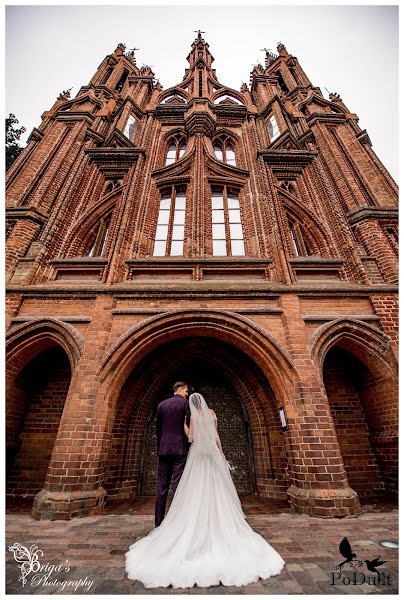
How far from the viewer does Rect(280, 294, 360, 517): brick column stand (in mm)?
4297

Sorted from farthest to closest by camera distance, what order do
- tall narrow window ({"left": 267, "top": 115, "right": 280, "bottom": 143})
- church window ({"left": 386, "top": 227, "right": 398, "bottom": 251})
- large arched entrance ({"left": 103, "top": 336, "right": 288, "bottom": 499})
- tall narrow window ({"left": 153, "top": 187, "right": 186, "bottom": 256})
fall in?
tall narrow window ({"left": 267, "top": 115, "right": 280, "bottom": 143})
tall narrow window ({"left": 153, "top": 187, "right": 186, "bottom": 256})
church window ({"left": 386, "top": 227, "right": 398, "bottom": 251})
large arched entrance ({"left": 103, "top": 336, "right": 288, "bottom": 499})

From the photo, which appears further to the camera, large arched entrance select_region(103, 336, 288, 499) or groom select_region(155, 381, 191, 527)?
large arched entrance select_region(103, 336, 288, 499)

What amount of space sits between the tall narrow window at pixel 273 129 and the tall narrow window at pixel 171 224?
17.0 ft

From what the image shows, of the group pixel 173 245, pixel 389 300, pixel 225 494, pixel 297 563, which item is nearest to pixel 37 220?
pixel 173 245

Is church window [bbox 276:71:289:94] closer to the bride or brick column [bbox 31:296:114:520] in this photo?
brick column [bbox 31:296:114:520]

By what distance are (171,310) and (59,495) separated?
3.79 m

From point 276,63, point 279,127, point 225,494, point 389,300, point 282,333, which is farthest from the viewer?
point 276,63

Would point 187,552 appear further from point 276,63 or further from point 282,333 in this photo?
point 276,63

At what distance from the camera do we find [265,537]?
338 cm

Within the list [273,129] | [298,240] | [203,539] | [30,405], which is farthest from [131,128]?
[203,539]

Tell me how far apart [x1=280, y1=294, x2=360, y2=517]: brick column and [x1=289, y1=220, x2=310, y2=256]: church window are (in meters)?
3.76

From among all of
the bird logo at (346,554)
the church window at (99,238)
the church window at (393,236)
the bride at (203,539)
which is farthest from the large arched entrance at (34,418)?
the church window at (393,236)

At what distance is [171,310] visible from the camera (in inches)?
233

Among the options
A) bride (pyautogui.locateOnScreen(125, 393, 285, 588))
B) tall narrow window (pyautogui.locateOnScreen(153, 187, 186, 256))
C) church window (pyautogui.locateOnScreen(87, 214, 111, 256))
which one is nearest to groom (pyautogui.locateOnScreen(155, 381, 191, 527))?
bride (pyautogui.locateOnScreen(125, 393, 285, 588))
